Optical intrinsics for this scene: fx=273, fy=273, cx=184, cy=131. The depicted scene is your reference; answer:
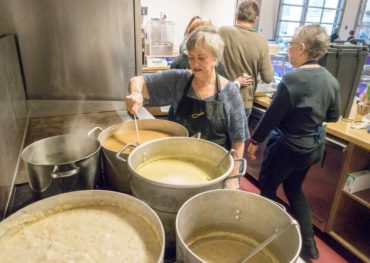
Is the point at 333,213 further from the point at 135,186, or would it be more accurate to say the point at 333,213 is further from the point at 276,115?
the point at 135,186

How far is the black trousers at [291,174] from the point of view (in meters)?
1.87

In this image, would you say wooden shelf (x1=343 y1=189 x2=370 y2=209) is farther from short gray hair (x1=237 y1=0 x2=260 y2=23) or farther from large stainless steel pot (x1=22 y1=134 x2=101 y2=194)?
large stainless steel pot (x1=22 y1=134 x2=101 y2=194)

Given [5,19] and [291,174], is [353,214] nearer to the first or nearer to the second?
[291,174]

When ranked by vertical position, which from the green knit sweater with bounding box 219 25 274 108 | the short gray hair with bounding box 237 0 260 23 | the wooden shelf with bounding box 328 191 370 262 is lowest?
the wooden shelf with bounding box 328 191 370 262

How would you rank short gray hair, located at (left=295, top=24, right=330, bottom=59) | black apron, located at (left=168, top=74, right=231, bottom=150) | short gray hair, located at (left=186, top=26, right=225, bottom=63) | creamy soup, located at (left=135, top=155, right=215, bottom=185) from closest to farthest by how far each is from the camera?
creamy soup, located at (left=135, top=155, right=215, bottom=185), short gray hair, located at (left=186, top=26, right=225, bottom=63), black apron, located at (left=168, top=74, right=231, bottom=150), short gray hair, located at (left=295, top=24, right=330, bottom=59)

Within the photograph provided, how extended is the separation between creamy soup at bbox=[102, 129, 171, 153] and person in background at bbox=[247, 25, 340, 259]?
1.02 m

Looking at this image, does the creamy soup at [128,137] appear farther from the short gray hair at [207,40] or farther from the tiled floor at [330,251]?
the tiled floor at [330,251]

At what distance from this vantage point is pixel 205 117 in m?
1.33

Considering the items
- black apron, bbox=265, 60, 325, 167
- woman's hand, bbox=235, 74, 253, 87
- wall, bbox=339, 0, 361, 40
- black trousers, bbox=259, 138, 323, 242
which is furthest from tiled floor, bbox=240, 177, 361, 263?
wall, bbox=339, 0, 361, 40

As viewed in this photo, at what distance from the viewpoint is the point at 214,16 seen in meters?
5.67

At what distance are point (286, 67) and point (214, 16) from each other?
9.11 ft

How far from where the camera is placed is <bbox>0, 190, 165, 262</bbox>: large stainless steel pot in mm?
581

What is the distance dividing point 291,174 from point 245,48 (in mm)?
1117

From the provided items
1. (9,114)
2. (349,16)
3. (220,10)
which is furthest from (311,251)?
(349,16)
